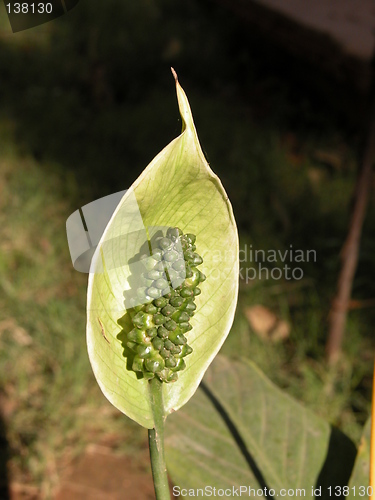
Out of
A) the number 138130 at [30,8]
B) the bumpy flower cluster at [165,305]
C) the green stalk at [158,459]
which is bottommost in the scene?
the green stalk at [158,459]

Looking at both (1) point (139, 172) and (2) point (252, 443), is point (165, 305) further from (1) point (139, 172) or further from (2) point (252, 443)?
(1) point (139, 172)

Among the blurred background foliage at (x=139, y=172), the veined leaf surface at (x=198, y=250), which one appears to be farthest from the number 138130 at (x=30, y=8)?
the blurred background foliage at (x=139, y=172)

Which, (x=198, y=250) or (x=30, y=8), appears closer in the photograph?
(x=198, y=250)

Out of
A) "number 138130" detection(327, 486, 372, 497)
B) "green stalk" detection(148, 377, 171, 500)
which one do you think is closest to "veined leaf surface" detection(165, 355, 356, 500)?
"number 138130" detection(327, 486, 372, 497)

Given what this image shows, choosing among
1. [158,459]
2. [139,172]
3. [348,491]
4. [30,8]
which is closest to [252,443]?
[348,491]

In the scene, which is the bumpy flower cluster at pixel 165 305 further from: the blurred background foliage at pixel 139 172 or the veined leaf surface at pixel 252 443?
the blurred background foliage at pixel 139 172

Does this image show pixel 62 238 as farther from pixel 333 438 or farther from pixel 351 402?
pixel 333 438
